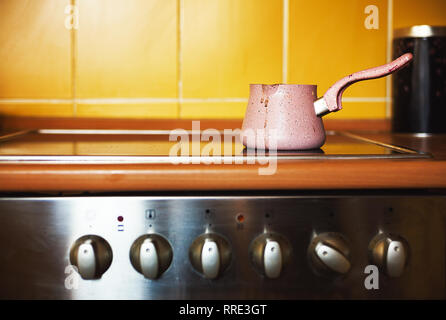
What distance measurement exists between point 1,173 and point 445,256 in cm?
54

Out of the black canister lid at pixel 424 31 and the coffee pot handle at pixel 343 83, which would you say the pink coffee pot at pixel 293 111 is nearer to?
the coffee pot handle at pixel 343 83

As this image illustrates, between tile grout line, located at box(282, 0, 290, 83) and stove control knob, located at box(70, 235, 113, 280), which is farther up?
tile grout line, located at box(282, 0, 290, 83)

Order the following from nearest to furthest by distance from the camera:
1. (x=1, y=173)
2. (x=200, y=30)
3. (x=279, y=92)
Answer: (x=1, y=173) < (x=279, y=92) < (x=200, y=30)

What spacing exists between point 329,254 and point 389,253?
7cm

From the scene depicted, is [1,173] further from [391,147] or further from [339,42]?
[339,42]

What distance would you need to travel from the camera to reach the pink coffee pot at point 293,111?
71 cm

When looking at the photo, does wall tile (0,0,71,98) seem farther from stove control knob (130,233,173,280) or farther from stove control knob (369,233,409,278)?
stove control knob (369,233,409,278)

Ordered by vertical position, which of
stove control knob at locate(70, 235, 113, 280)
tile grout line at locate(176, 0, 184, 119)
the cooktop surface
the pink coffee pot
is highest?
tile grout line at locate(176, 0, 184, 119)

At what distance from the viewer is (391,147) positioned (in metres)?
0.78

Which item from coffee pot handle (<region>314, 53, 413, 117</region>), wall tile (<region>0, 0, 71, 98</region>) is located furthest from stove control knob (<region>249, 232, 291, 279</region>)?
wall tile (<region>0, 0, 71, 98</region>)

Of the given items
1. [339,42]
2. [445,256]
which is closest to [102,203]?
[445,256]

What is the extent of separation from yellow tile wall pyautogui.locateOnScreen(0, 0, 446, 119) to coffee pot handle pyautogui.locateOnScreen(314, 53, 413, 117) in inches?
15.9

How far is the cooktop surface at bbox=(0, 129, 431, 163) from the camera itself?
2.12ft
